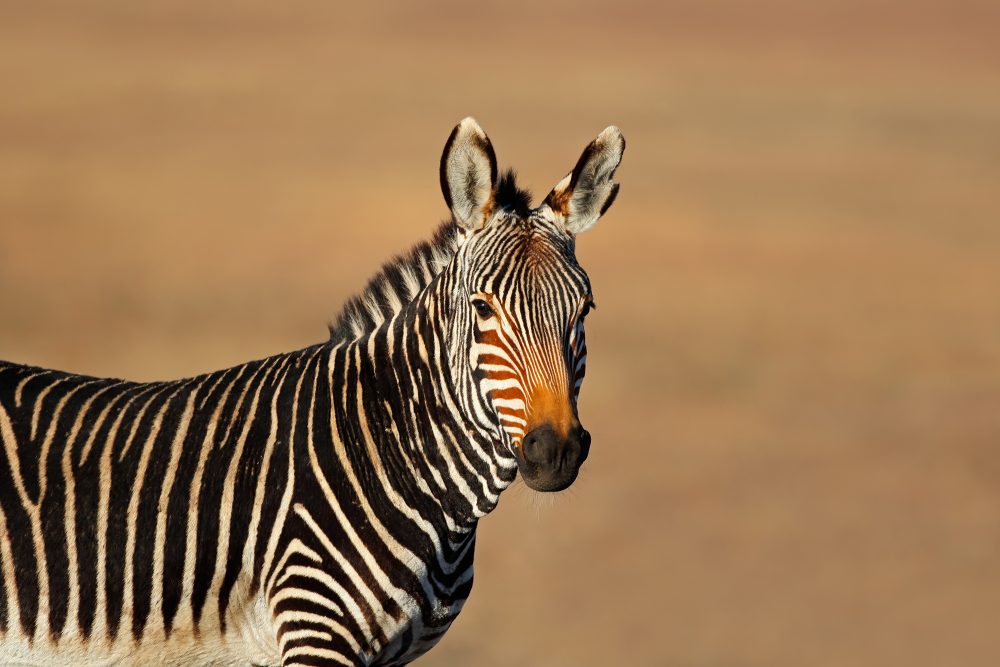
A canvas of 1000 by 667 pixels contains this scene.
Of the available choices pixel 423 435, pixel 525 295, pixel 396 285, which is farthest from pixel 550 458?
pixel 396 285

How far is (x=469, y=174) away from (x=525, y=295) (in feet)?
1.95

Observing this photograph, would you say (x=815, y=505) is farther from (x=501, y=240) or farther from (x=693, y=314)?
(x=501, y=240)

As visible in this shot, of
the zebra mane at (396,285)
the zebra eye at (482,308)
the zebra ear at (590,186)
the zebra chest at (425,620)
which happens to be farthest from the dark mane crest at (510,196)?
the zebra chest at (425,620)

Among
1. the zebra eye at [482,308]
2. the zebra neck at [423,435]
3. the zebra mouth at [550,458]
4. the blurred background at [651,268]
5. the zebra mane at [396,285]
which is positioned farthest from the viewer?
the blurred background at [651,268]

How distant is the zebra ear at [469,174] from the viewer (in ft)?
19.9

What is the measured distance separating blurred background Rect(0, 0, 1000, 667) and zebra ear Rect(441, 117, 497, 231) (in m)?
1.23

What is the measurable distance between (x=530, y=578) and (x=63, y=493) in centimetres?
1035

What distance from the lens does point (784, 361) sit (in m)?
22.9

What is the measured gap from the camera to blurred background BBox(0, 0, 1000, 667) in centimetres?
1633

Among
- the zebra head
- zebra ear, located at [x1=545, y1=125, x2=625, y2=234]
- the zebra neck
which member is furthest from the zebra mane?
zebra ear, located at [x1=545, y1=125, x2=625, y2=234]

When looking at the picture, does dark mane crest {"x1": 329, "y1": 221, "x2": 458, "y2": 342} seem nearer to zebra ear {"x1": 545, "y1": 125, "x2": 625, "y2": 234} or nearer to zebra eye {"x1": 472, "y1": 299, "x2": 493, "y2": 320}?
zebra ear {"x1": 545, "y1": 125, "x2": 625, "y2": 234}

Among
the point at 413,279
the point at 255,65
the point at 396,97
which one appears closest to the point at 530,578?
the point at 413,279

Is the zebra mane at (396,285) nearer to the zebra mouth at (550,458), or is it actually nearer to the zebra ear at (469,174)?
the zebra ear at (469,174)

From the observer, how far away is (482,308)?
6012mm
